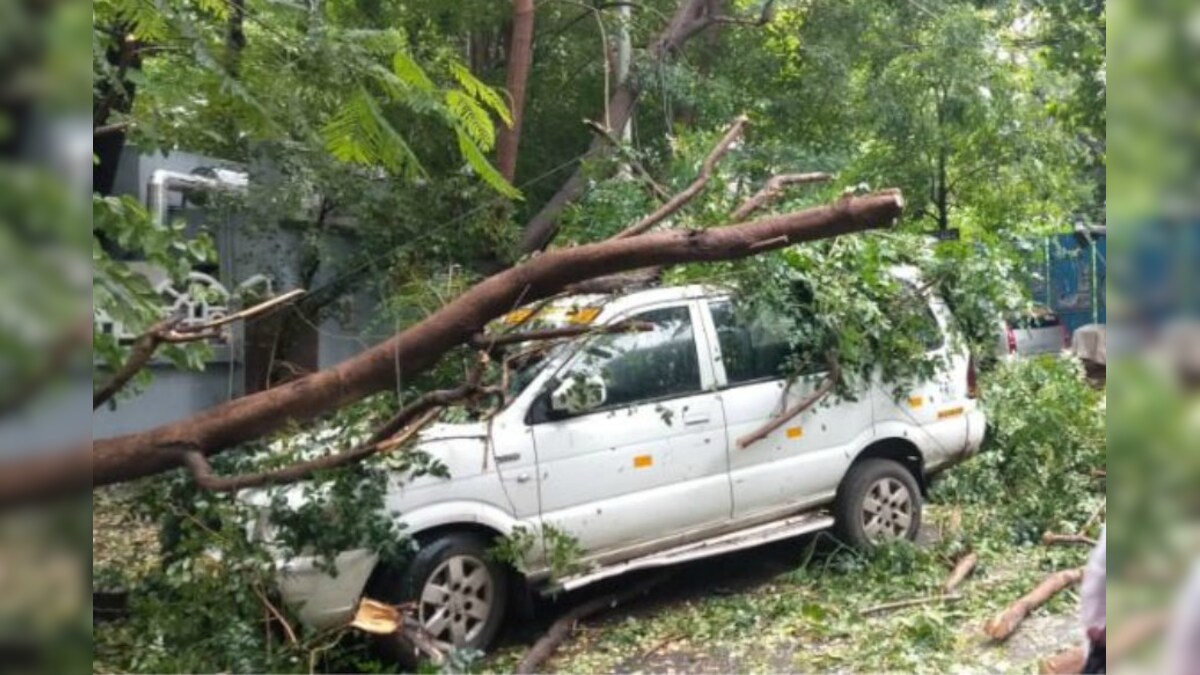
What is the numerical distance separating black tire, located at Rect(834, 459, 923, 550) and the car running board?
0.13 metres

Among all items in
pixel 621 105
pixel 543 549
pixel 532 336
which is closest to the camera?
pixel 532 336

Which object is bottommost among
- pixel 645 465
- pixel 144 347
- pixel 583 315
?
pixel 645 465

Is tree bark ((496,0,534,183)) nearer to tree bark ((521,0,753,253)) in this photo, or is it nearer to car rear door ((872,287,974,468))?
tree bark ((521,0,753,253))

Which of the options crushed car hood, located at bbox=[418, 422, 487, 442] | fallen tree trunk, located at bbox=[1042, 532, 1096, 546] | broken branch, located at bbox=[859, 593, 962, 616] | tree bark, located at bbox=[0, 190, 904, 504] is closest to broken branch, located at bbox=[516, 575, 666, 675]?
crushed car hood, located at bbox=[418, 422, 487, 442]

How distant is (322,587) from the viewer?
416 cm

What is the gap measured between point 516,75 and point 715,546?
4.95 m

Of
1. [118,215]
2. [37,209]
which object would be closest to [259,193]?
[118,215]

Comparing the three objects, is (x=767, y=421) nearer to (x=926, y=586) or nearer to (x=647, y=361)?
(x=647, y=361)

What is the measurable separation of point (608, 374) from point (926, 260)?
2.48 metres

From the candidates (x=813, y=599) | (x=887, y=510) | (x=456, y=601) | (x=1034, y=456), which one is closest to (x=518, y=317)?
(x=456, y=601)

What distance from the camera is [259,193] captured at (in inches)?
321

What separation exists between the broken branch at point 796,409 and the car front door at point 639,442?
0.16 metres

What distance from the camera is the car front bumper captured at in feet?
13.5

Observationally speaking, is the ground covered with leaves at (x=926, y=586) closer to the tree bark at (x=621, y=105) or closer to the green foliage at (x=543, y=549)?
the green foliage at (x=543, y=549)
